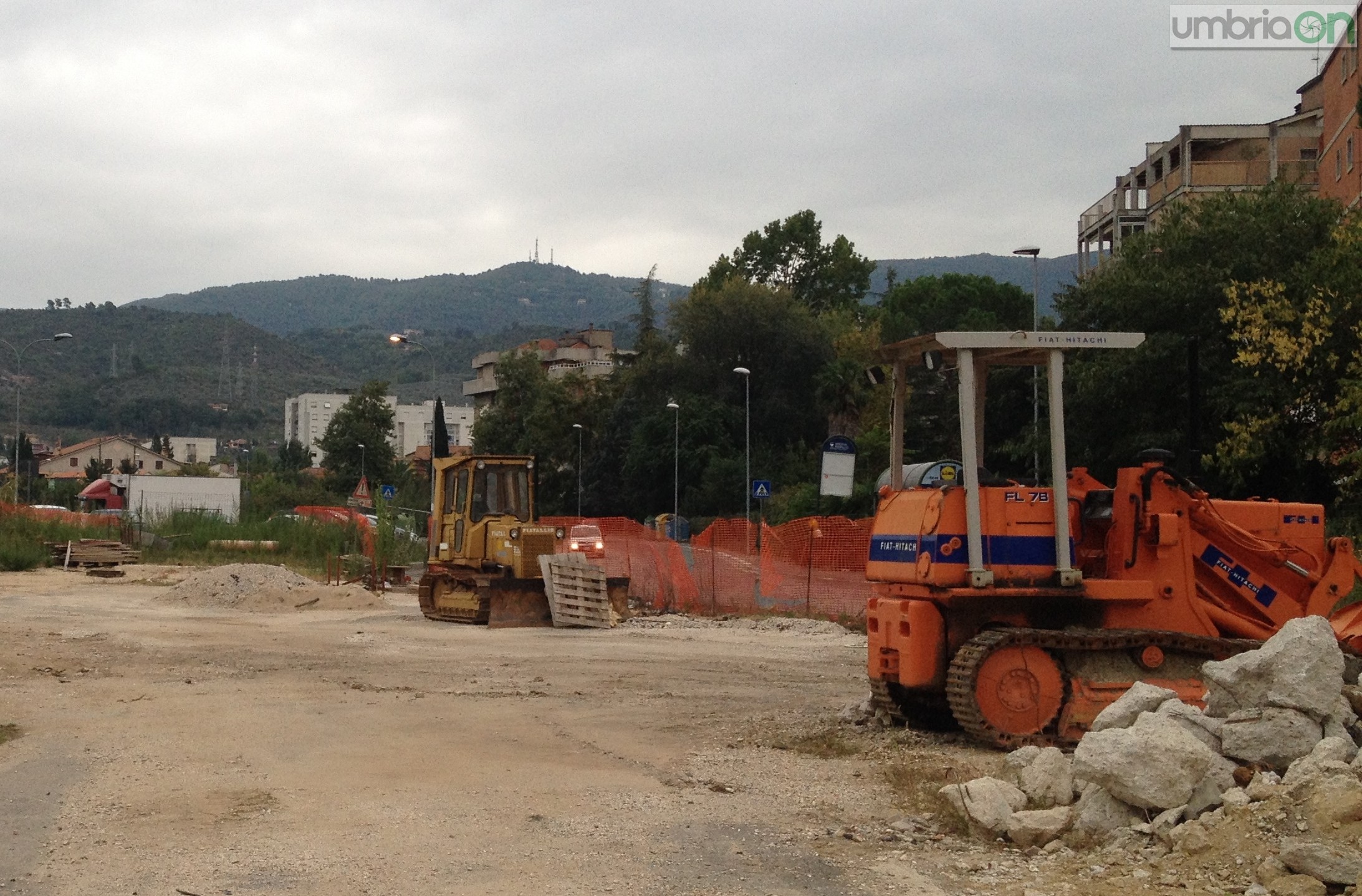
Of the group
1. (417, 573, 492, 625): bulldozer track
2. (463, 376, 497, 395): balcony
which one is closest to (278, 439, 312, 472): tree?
(463, 376, 497, 395): balcony

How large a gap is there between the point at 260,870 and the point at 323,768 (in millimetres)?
3109

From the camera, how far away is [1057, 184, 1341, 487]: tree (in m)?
31.9

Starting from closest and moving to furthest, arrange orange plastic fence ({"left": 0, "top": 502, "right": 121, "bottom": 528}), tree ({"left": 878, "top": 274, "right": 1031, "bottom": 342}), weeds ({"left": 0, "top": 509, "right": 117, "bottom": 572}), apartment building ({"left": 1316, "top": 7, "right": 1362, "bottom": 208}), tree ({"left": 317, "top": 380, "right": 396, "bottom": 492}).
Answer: weeds ({"left": 0, "top": 509, "right": 117, "bottom": 572}) < apartment building ({"left": 1316, "top": 7, "right": 1362, "bottom": 208}) < orange plastic fence ({"left": 0, "top": 502, "right": 121, "bottom": 528}) < tree ({"left": 878, "top": 274, "right": 1031, "bottom": 342}) < tree ({"left": 317, "top": 380, "right": 396, "bottom": 492})

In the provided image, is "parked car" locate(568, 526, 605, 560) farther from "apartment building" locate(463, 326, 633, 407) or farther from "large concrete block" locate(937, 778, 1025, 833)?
"apartment building" locate(463, 326, 633, 407)

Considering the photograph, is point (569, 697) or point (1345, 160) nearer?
point (569, 697)

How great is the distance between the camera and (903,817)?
28.7 ft

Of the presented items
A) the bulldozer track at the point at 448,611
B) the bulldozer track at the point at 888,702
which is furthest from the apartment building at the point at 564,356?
the bulldozer track at the point at 888,702

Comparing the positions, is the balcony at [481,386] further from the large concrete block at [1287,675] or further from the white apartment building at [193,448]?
the large concrete block at [1287,675]

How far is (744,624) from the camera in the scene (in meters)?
24.3

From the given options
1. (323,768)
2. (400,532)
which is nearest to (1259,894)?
(323,768)

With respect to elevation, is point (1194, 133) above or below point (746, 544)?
above

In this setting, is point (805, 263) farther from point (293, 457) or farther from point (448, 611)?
point (448, 611)

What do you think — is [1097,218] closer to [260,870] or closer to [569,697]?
[569,697]

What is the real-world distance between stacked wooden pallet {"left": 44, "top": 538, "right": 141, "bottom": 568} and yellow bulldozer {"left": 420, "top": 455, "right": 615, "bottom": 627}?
20.0 metres
